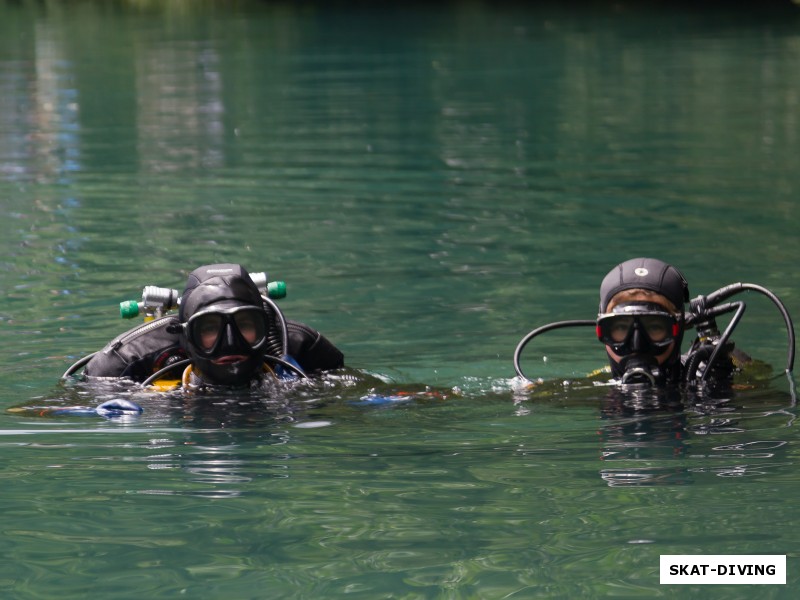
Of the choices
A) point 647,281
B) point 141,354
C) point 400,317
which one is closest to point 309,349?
point 141,354

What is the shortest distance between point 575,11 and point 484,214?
107ft

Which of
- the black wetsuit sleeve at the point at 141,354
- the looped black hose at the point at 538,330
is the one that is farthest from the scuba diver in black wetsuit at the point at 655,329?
the black wetsuit sleeve at the point at 141,354

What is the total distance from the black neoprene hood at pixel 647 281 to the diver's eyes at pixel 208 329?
1717 millimetres

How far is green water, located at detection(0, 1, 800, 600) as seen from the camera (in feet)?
16.1

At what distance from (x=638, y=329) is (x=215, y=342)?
72.4 inches

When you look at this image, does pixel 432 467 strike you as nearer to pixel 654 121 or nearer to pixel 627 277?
pixel 627 277

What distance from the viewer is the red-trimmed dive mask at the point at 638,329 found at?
638cm

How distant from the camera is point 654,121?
19.5m

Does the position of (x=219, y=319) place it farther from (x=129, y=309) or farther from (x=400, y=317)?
(x=400, y=317)

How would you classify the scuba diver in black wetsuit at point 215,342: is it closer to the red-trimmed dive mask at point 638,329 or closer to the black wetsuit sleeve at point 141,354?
the black wetsuit sleeve at point 141,354

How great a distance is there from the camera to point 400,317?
9289 millimetres

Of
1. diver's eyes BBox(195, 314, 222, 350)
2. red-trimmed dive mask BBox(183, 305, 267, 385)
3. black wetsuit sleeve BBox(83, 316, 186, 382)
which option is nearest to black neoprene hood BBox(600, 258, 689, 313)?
red-trimmed dive mask BBox(183, 305, 267, 385)

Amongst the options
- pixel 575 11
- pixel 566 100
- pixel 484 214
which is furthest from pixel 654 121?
pixel 575 11

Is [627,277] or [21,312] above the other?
[627,277]
